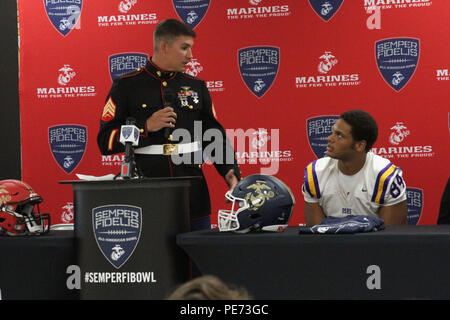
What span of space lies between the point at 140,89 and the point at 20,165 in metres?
2.09

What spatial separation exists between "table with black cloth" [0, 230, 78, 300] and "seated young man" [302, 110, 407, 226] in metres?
1.28

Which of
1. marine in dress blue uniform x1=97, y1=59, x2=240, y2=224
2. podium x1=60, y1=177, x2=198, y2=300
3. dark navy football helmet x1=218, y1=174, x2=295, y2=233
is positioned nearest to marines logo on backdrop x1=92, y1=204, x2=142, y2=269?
podium x1=60, y1=177, x2=198, y2=300

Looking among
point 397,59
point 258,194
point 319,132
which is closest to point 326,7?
point 397,59

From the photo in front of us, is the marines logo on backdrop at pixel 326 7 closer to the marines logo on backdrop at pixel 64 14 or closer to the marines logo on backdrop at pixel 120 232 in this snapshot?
the marines logo on backdrop at pixel 64 14

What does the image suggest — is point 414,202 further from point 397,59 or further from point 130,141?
point 130,141

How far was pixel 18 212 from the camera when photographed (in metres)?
2.51

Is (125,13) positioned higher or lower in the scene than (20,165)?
higher

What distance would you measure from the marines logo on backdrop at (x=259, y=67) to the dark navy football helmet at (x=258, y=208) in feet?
6.95

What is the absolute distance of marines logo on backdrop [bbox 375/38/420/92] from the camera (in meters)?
4.17

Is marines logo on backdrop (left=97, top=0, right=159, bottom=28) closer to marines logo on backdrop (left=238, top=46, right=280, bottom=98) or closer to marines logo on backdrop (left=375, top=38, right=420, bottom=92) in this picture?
marines logo on backdrop (left=238, top=46, right=280, bottom=98)

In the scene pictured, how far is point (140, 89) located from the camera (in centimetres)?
291
